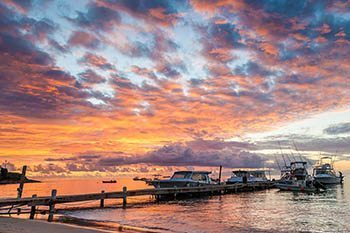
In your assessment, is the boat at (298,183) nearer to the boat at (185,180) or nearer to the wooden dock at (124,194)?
the wooden dock at (124,194)

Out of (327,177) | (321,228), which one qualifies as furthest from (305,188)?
(321,228)

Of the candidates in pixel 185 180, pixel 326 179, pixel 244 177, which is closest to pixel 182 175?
pixel 185 180

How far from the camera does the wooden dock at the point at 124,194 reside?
2888 cm

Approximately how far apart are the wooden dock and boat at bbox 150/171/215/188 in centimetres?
179

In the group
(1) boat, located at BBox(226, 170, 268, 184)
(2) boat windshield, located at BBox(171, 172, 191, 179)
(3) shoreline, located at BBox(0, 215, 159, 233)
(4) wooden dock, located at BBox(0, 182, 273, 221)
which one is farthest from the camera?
(1) boat, located at BBox(226, 170, 268, 184)

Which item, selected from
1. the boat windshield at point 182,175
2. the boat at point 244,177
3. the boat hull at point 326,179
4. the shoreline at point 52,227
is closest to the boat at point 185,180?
the boat windshield at point 182,175

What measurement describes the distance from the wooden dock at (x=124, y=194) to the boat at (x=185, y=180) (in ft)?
5.89

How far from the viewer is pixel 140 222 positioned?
2644 centimetres

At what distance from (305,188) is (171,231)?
164 feet

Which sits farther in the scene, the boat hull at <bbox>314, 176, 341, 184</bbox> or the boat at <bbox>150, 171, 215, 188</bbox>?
the boat hull at <bbox>314, 176, 341, 184</bbox>

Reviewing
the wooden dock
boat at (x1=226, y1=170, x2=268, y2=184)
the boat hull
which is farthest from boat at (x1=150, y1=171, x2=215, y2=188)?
the boat hull

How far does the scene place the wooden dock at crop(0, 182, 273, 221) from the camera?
94.7 feet

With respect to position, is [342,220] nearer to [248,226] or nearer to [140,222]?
[248,226]

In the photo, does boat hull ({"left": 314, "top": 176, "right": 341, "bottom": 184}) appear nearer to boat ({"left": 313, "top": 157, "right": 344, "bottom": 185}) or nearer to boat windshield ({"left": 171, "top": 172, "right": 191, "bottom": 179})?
boat ({"left": 313, "top": 157, "right": 344, "bottom": 185})
